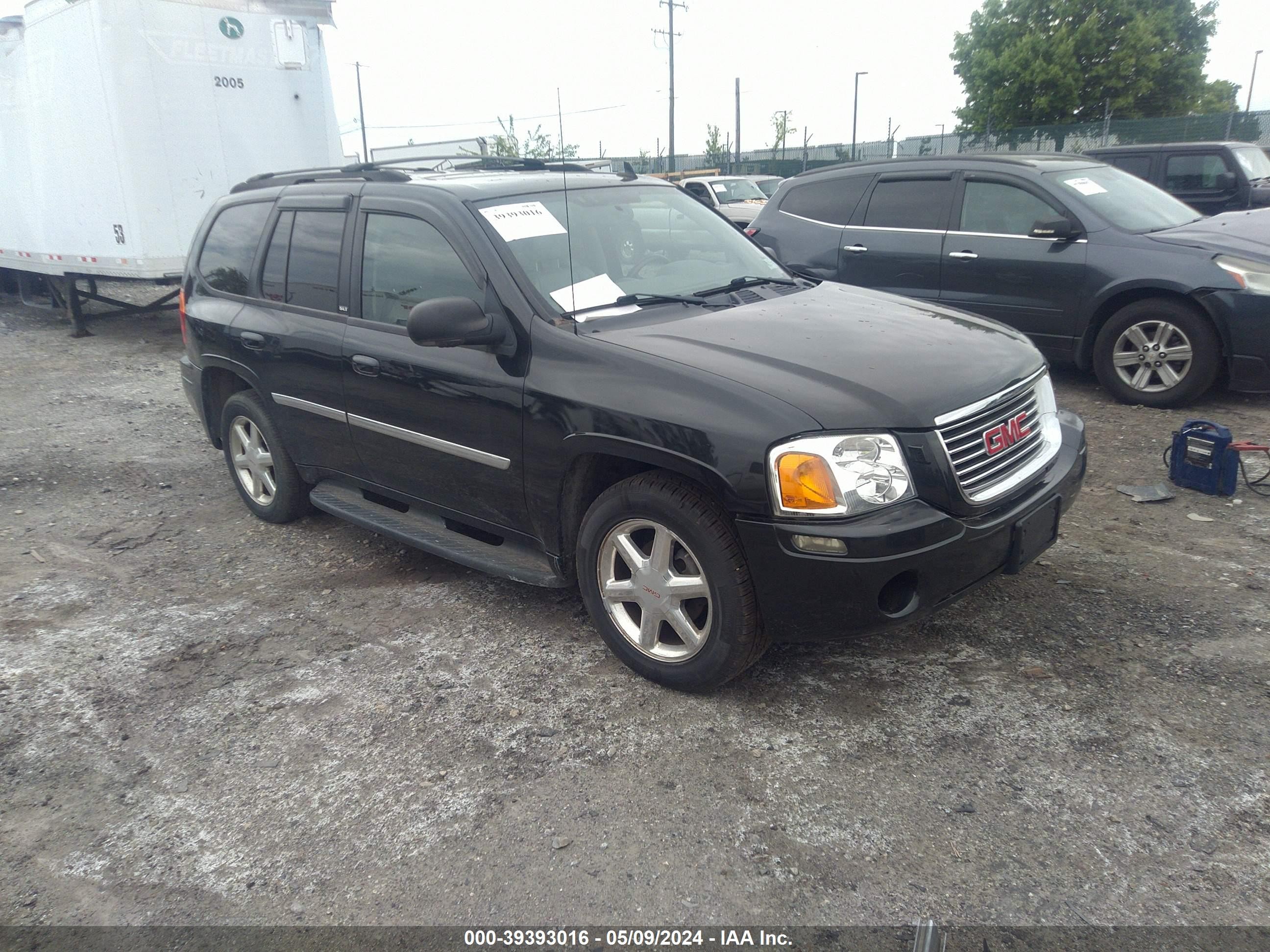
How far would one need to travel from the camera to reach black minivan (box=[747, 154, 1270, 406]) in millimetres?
6336

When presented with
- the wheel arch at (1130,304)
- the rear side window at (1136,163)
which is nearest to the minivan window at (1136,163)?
the rear side window at (1136,163)

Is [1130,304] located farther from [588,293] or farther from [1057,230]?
[588,293]

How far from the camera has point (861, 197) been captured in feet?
26.3

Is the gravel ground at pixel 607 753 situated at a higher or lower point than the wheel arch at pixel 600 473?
lower

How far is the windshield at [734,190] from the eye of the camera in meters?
20.1

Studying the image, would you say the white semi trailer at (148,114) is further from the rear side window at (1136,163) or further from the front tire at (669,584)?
the rear side window at (1136,163)

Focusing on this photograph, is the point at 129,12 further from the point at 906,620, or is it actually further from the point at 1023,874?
the point at 1023,874

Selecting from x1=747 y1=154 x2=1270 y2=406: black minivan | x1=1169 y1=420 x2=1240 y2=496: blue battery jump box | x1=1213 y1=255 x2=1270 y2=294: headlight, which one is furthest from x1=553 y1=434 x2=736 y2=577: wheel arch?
x1=1213 y1=255 x2=1270 y2=294: headlight

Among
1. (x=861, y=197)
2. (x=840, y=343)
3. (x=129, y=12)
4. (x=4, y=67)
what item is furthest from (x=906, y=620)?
(x=4, y=67)

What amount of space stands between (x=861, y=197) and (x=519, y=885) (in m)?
6.88

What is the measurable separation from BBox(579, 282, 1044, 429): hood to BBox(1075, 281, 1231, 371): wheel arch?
128 inches

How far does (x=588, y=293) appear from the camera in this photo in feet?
12.3

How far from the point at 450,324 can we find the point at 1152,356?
17.7 feet

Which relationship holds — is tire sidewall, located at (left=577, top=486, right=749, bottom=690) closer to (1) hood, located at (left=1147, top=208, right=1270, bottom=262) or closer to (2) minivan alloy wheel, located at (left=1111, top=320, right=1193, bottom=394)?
(2) minivan alloy wheel, located at (left=1111, top=320, right=1193, bottom=394)
